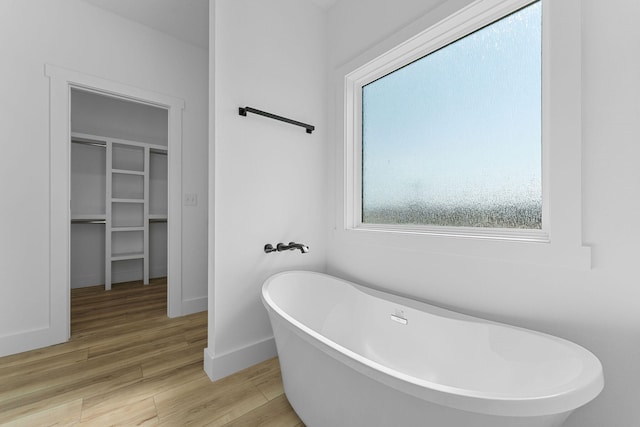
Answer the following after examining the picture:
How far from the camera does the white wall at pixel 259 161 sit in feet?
5.29

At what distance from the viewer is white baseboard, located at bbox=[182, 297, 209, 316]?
2506mm

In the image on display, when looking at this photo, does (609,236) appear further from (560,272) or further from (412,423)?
(412,423)

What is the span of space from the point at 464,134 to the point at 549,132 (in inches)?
17.4

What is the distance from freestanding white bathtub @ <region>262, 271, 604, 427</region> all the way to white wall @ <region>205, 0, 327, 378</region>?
11.7 inches

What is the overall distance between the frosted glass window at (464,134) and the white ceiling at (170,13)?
3.57ft

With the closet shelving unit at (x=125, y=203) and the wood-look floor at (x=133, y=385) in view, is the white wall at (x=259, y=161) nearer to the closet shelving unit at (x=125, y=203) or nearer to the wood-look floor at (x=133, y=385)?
the wood-look floor at (x=133, y=385)

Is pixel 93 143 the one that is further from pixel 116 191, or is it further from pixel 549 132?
pixel 549 132

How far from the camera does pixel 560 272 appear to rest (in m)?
1.04

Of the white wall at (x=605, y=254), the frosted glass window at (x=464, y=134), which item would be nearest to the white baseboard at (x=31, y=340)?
the frosted glass window at (x=464, y=134)

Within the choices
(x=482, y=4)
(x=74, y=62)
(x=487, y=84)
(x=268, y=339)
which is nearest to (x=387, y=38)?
(x=482, y=4)

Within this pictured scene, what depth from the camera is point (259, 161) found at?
178cm

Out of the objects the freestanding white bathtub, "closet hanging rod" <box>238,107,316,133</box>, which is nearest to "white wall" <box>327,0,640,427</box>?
the freestanding white bathtub

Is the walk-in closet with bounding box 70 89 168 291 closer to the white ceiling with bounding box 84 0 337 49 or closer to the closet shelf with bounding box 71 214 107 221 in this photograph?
the closet shelf with bounding box 71 214 107 221

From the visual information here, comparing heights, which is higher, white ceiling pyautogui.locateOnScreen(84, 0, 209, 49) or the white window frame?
white ceiling pyautogui.locateOnScreen(84, 0, 209, 49)
